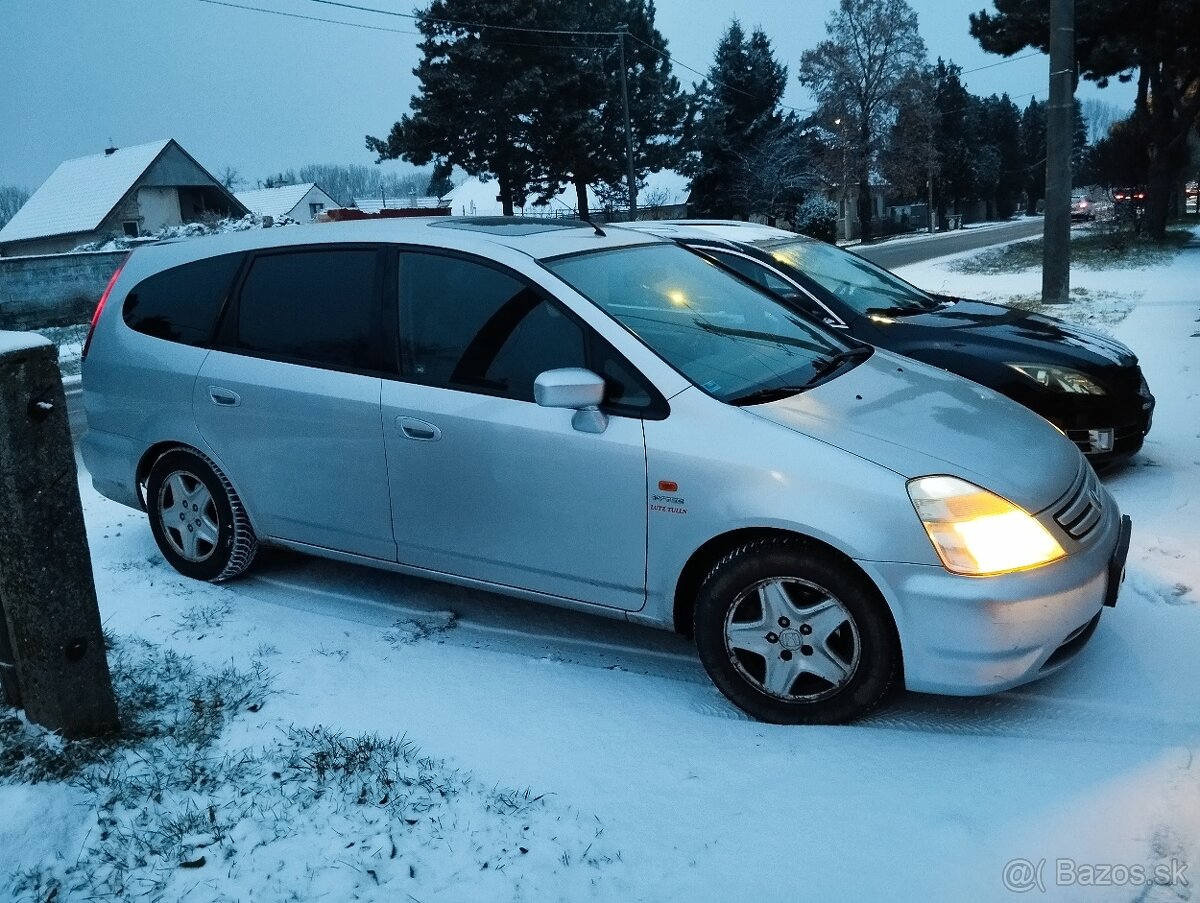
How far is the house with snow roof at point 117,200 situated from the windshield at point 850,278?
4751 centimetres

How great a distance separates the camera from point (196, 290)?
4965 mm

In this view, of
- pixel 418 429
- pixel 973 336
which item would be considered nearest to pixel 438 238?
pixel 418 429

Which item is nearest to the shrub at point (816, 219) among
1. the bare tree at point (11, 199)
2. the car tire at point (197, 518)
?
the car tire at point (197, 518)

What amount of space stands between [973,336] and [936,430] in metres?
2.98

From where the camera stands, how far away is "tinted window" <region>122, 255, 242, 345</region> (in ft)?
16.0

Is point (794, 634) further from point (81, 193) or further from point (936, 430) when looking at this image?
point (81, 193)

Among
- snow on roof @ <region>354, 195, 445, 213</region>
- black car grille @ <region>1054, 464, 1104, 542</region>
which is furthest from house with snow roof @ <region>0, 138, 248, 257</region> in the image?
black car grille @ <region>1054, 464, 1104, 542</region>

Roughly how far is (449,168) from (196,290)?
128ft

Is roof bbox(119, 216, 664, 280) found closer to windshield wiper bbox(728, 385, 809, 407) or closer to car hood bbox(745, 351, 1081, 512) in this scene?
windshield wiper bbox(728, 385, 809, 407)

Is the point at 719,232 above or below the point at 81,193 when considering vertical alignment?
below

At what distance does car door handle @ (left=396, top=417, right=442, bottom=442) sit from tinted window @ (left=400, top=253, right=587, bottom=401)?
0.55 feet

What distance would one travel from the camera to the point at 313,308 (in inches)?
180

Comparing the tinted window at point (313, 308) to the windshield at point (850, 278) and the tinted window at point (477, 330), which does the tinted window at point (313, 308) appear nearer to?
the tinted window at point (477, 330)

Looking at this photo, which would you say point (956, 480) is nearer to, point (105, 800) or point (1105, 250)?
point (105, 800)
